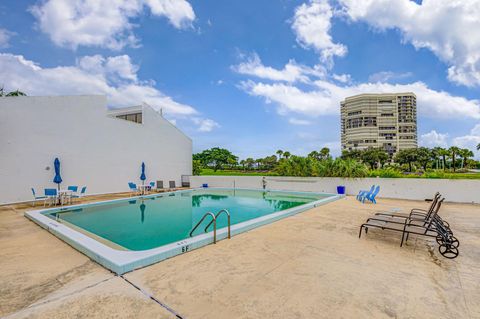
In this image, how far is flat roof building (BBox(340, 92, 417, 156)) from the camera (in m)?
92.3

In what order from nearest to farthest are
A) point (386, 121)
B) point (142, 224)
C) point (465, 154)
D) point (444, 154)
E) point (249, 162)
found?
point (142, 224), point (465, 154), point (444, 154), point (249, 162), point (386, 121)

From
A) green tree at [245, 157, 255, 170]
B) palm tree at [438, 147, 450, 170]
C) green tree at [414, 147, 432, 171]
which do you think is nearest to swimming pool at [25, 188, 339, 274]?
green tree at [245, 157, 255, 170]

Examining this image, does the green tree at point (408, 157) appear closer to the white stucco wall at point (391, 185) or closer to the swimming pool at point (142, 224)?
the white stucco wall at point (391, 185)

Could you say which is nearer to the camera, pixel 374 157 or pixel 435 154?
pixel 435 154

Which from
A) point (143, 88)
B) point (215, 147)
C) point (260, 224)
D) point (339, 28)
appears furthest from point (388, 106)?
point (260, 224)

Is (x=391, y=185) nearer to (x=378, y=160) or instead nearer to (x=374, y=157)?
(x=374, y=157)

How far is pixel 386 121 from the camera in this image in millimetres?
93000

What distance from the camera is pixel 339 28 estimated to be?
51.4ft

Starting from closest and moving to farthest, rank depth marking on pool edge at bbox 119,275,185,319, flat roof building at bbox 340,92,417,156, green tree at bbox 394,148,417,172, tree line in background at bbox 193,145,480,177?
depth marking on pool edge at bbox 119,275,185,319 → tree line in background at bbox 193,145,480,177 → green tree at bbox 394,148,417,172 → flat roof building at bbox 340,92,417,156

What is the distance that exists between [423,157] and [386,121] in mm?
43648

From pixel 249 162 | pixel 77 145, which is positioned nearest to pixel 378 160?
pixel 249 162

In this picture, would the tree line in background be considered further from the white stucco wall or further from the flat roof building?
the flat roof building

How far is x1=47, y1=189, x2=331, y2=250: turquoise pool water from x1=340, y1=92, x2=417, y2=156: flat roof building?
304 feet

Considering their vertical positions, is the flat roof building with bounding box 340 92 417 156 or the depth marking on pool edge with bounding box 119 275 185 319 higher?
the flat roof building with bounding box 340 92 417 156
